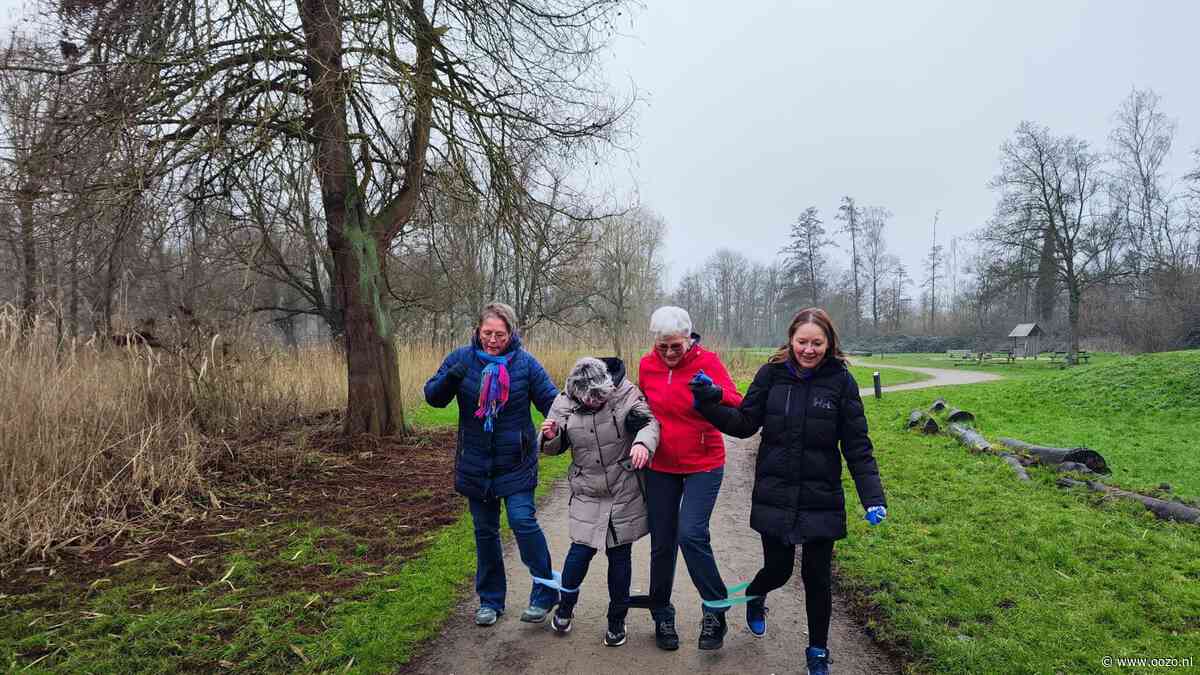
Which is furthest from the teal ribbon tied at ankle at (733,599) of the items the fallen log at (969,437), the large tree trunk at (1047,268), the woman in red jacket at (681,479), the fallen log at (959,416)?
the large tree trunk at (1047,268)

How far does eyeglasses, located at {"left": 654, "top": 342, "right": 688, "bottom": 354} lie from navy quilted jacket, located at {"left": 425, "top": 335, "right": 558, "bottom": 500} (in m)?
0.74

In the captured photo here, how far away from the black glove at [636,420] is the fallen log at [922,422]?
8919 millimetres

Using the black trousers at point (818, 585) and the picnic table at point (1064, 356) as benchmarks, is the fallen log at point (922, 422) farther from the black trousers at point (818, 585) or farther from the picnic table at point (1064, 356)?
the picnic table at point (1064, 356)

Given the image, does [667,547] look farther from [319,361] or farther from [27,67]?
[319,361]

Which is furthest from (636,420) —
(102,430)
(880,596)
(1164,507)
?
(1164,507)

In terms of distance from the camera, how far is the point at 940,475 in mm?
7551

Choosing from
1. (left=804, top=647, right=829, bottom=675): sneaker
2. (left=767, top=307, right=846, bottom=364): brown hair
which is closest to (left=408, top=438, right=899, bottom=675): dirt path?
(left=804, top=647, right=829, bottom=675): sneaker

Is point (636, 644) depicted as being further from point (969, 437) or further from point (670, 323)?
point (969, 437)

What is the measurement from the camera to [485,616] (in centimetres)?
375

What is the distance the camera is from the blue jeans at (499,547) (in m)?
3.77

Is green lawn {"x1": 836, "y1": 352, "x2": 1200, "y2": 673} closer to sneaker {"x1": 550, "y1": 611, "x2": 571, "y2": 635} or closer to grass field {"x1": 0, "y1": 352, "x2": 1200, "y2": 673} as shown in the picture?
grass field {"x1": 0, "y1": 352, "x2": 1200, "y2": 673}

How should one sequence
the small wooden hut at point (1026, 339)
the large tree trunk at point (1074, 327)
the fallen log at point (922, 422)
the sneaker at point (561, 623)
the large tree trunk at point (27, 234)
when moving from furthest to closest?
1. the small wooden hut at point (1026, 339)
2. the large tree trunk at point (1074, 327)
3. the fallen log at point (922, 422)
4. the large tree trunk at point (27, 234)
5. the sneaker at point (561, 623)

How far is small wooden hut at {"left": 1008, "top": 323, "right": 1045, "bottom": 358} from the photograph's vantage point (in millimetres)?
35625

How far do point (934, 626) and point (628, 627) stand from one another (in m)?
1.82
